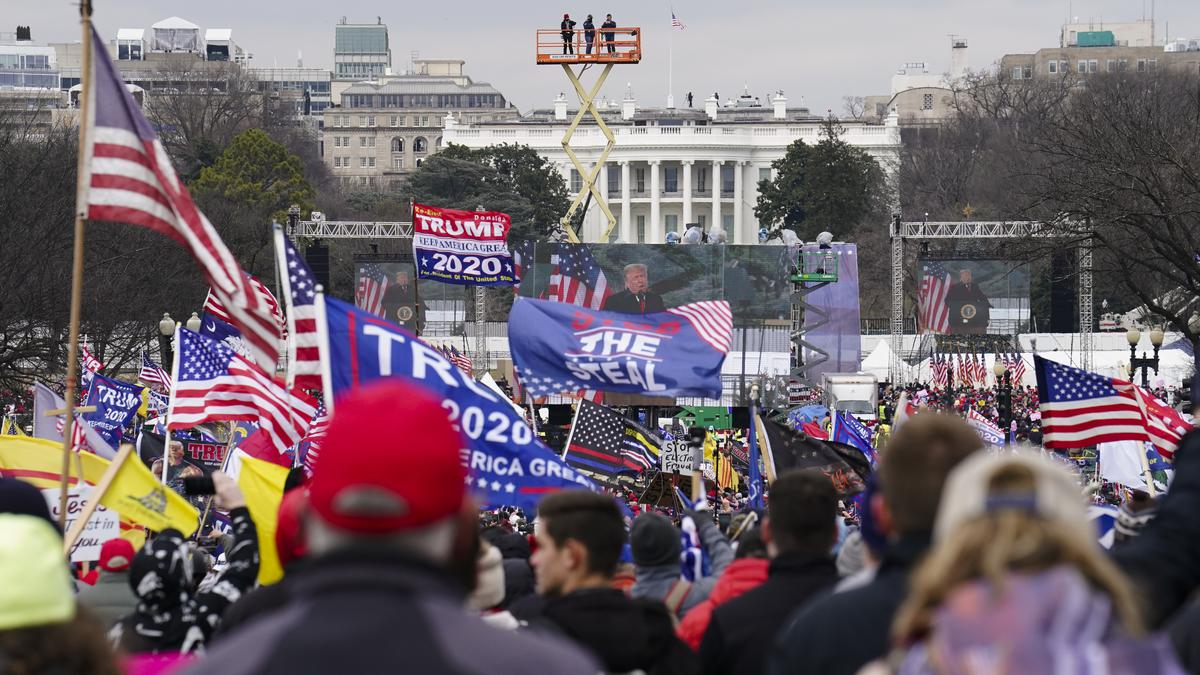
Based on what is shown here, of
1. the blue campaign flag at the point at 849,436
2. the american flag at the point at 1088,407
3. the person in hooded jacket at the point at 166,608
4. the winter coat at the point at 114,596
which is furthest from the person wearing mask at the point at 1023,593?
the blue campaign flag at the point at 849,436

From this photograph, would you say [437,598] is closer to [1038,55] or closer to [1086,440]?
[1086,440]

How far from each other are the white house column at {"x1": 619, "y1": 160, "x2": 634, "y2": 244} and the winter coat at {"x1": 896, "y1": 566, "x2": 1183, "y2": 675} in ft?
432

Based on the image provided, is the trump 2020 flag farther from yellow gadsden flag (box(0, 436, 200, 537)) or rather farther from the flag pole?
the flag pole

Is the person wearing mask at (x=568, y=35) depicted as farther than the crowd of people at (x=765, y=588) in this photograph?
Yes

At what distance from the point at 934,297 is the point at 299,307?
152ft

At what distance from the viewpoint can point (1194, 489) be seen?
13.8 ft

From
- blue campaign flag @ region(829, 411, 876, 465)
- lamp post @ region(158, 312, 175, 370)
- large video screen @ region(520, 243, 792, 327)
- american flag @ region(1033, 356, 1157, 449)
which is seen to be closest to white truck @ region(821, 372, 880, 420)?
large video screen @ region(520, 243, 792, 327)

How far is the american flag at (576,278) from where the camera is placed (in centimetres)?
4981

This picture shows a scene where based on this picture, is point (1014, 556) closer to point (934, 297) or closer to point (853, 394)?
point (853, 394)

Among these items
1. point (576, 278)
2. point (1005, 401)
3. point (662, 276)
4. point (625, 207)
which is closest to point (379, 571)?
point (1005, 401)

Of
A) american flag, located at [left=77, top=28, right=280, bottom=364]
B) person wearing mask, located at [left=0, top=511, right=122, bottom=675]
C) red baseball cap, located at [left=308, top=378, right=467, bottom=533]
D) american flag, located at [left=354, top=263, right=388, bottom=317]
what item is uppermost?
american flag, located at [left=354, top=263, right=388, bottom=317]

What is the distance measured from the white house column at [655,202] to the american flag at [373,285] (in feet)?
261

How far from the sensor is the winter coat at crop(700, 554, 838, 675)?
516 cm

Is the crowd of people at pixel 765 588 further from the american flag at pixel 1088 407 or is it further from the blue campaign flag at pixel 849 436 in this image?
the blue campaign flag at pixel 849 436
